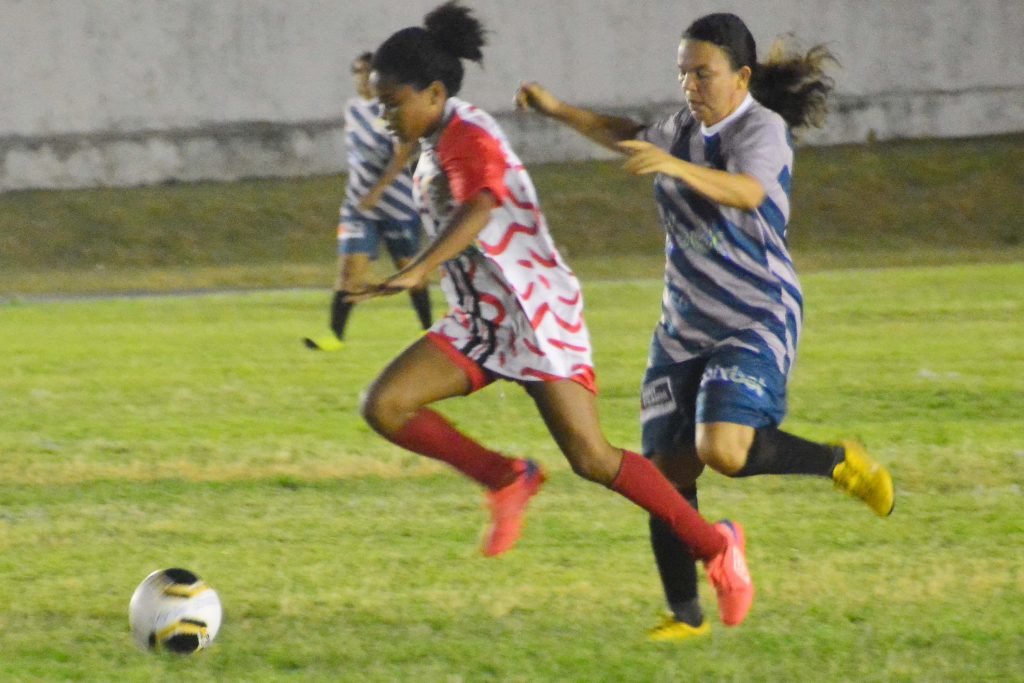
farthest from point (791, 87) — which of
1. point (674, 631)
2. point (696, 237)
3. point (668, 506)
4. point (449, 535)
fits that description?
point (449, 535)

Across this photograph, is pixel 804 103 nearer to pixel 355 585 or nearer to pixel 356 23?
pixel 355 585

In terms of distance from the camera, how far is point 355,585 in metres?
5.09

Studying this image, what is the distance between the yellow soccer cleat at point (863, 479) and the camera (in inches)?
187

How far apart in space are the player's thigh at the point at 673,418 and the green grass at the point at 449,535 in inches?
17.3

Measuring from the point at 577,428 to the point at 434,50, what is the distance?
45.7 inches

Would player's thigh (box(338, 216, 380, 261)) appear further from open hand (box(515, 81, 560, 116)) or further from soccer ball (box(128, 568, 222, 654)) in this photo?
soccer ball (box(128, 568, 222, 654))

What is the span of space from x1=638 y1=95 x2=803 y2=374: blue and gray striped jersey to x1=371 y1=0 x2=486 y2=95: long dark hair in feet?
2.27

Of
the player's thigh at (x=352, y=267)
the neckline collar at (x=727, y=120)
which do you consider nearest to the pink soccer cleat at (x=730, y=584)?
the neckline collar at (x=727, y=120)

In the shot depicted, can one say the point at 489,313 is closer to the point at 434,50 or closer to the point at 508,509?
the point at 508,509

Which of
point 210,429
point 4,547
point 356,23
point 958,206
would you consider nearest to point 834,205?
point 958,206

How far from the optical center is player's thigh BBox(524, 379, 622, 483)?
4477 mm

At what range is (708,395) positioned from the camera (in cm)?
442

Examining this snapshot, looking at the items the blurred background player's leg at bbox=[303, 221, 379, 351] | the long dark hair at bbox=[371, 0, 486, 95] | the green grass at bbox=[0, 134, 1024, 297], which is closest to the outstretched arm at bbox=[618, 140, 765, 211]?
the long dark hair at bbox=[371, 0, 486, 95]

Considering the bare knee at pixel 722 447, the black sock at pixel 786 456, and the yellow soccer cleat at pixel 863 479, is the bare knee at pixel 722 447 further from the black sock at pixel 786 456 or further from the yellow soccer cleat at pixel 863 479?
the yellow soccer cleat at pixel 863 479
